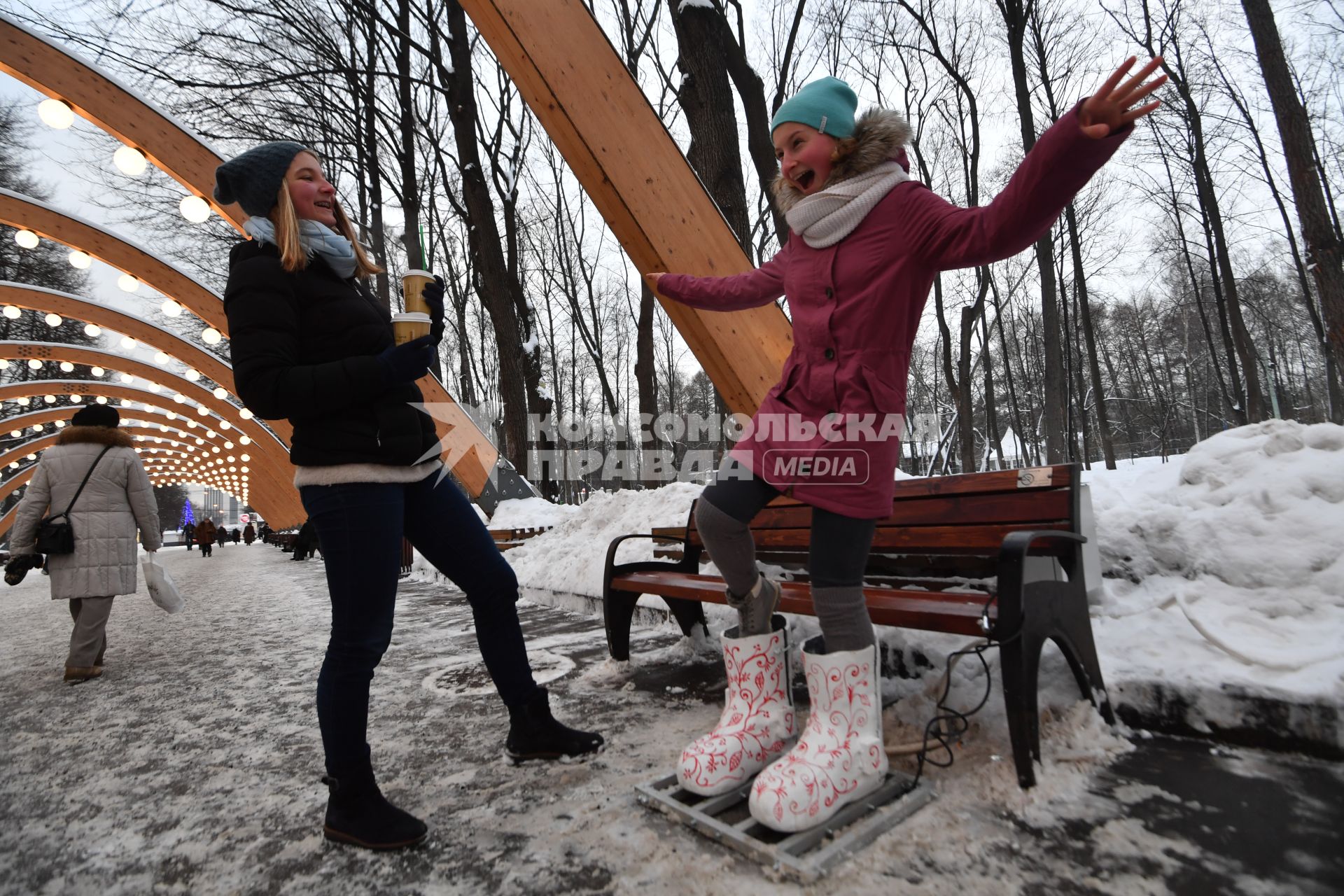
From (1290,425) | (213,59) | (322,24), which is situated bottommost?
(1290,425)

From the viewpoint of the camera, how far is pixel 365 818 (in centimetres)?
175

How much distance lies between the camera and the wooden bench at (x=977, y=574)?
1.81 metres

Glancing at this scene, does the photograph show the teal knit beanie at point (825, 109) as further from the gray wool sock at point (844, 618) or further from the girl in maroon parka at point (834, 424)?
the gray wool sock at point (844, 618)

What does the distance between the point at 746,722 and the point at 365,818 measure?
1057 millimetres

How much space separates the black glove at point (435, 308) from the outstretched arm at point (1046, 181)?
139 centimetres

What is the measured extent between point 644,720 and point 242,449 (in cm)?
3215

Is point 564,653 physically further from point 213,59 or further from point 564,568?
point 213,59

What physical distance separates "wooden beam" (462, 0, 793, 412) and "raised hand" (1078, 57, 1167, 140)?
326 cm

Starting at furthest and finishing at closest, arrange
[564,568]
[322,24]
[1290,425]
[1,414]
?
1. [1,414]
2. [322,24]
3. [564,568]
4. [1290,425]

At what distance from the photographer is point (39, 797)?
2.23m

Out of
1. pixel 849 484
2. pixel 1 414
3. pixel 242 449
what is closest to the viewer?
pixel 849 484

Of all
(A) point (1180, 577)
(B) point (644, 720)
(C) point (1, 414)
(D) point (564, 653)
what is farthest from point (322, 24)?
(C) point (1, 414)

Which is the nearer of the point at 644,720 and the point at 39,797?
the point at 39,797

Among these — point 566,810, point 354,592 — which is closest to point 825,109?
point 354,592
